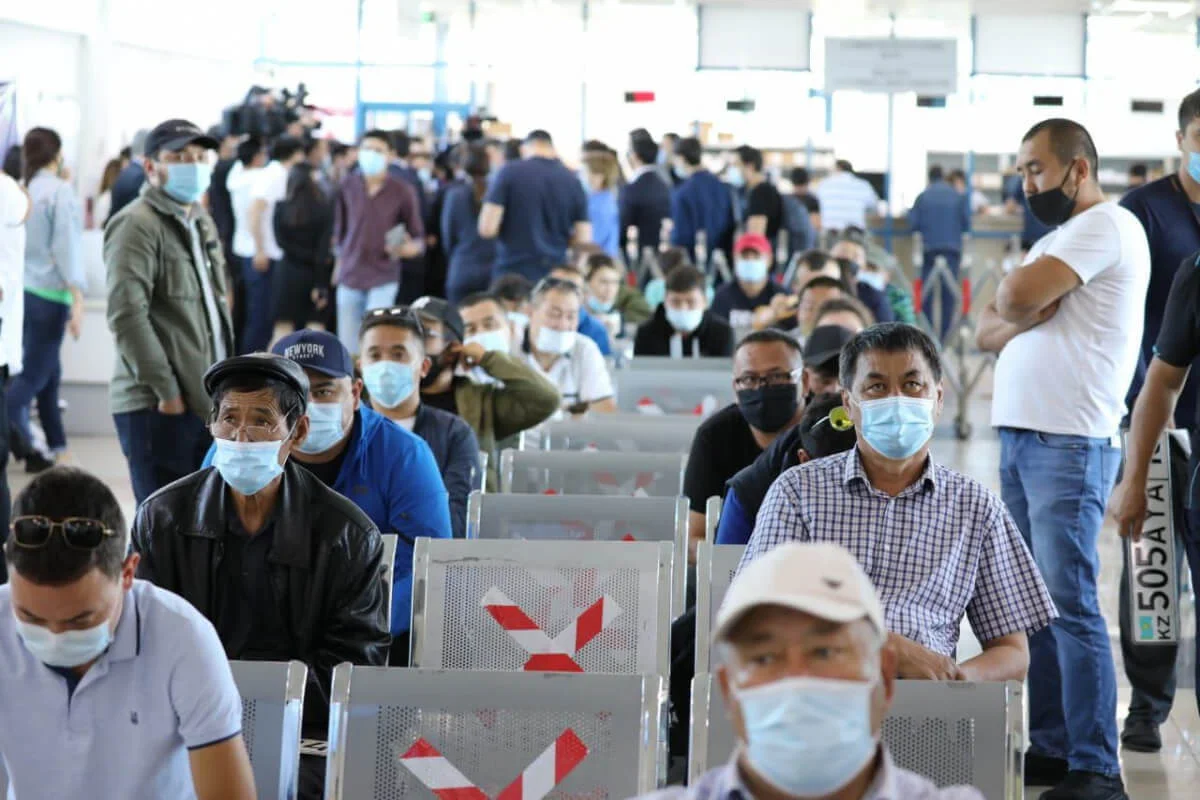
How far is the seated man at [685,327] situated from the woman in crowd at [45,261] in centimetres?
299

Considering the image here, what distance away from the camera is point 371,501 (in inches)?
164

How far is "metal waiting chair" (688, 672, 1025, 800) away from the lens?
110 inches

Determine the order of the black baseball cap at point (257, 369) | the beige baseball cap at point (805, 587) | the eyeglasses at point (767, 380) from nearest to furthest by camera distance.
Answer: the beige baseball cap at point (805, 587) → the black baseball cap at point (257, 369) → the eyeglasses at point (767, 380)

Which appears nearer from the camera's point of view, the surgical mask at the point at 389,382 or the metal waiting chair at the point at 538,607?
the metal waiting chair at the point at 538,607

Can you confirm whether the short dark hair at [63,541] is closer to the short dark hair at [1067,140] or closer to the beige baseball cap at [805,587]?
the beige baseball cap at [805,587]

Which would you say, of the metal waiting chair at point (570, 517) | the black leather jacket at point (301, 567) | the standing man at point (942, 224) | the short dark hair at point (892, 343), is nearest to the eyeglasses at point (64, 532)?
the black leather jacket at point (301, 567)

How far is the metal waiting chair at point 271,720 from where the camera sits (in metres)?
2.88

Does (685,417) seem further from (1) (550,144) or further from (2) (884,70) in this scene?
(2) (884,70)

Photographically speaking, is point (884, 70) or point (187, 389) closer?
point (187, 389)

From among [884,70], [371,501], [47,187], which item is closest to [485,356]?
[371,501]

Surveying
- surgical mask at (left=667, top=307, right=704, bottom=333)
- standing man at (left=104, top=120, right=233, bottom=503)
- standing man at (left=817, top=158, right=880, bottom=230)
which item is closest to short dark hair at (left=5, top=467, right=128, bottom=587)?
standing man at (left=104, top=120, right=233, bottom=503)

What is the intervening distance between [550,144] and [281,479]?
701cm

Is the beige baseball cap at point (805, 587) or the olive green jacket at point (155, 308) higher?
the olive green jacket at point (155, 308)

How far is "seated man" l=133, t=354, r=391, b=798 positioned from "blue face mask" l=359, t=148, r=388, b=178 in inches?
300
